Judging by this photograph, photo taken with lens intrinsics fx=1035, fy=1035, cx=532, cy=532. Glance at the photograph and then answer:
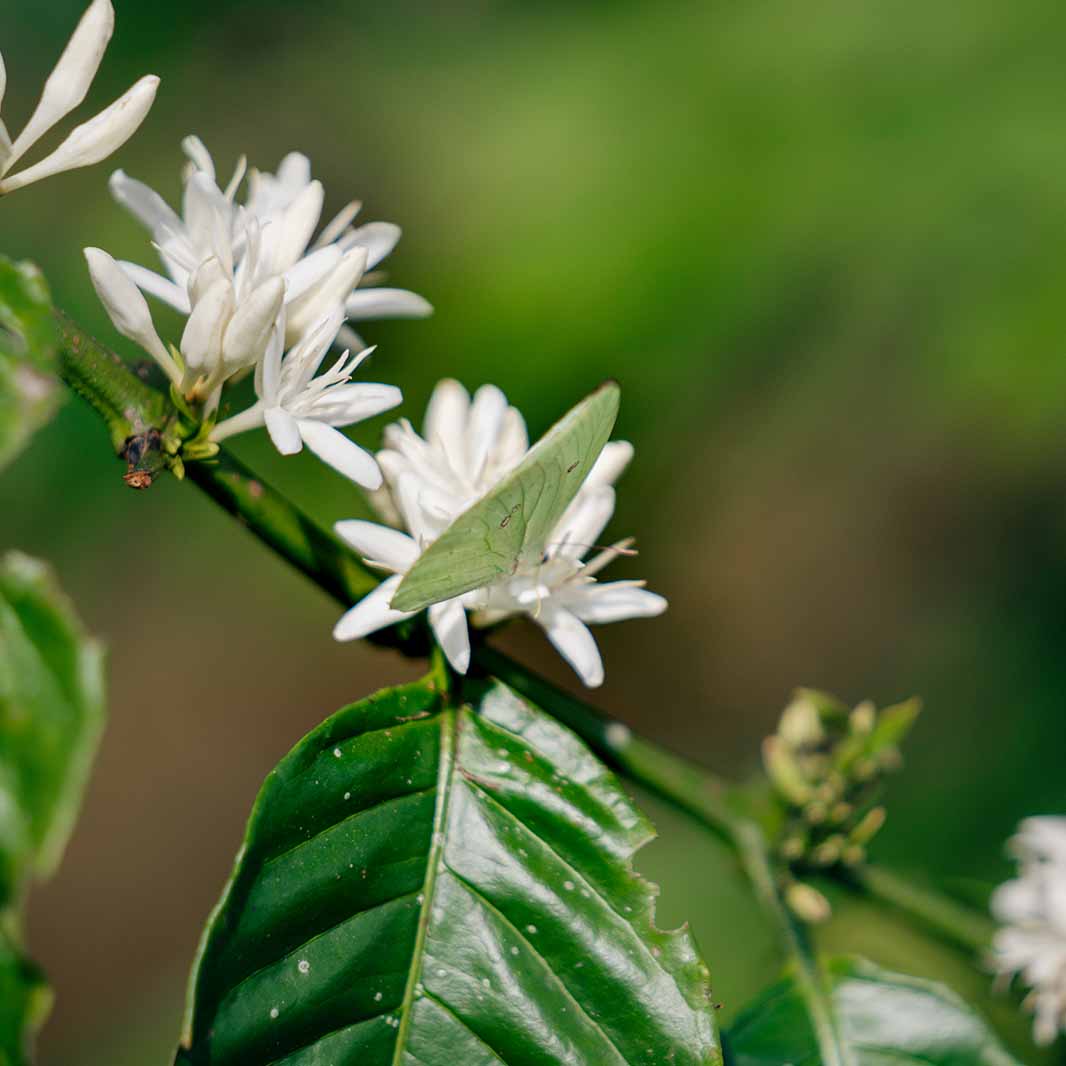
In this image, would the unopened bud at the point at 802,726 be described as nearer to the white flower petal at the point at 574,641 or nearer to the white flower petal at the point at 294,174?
the white flower petal at the point at 574,641

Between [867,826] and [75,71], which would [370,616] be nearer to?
[75,71]

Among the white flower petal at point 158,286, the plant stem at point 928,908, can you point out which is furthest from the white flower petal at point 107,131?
the plant stem at point 928,908

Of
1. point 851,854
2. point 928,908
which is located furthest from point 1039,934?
point 851,854

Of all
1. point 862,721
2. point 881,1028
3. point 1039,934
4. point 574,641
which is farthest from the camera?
point 1039,934

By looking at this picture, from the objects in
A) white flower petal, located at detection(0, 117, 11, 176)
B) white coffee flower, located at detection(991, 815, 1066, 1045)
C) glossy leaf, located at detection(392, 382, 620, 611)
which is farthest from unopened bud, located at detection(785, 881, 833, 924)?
white flower petal, located at detection(0, 117, 11, 176)

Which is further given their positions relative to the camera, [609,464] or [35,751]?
[609,464]

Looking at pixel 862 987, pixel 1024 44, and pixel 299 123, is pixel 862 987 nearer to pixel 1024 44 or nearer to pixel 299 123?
pixel 1024 44

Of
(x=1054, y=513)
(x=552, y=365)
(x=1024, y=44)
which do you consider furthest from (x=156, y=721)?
(x=1024, y=44)
